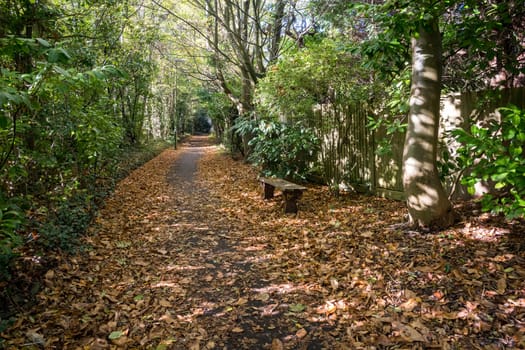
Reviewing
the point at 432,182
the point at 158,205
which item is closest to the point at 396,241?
the point at 432,182

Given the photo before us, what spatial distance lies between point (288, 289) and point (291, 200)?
305 centimetres

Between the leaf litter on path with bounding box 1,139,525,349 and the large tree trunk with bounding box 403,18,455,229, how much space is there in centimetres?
31

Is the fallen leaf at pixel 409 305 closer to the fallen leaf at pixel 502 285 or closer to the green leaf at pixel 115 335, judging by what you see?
the fallen leaf at pixel 502 285

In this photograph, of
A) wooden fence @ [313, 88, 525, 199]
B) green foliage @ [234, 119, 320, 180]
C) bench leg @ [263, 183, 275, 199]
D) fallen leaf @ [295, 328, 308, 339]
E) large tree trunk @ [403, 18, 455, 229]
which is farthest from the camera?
green foliage @ [234, 119, 320, 180]

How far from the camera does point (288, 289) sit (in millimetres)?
3781

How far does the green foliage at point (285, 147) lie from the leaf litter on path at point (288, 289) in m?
2.85

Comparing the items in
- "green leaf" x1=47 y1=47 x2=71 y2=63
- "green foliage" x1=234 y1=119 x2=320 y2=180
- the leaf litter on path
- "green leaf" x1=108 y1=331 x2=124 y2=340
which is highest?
"green leaf" x1=47 y1=47 x2=71 y2=63

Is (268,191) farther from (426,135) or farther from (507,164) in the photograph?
(507,164)

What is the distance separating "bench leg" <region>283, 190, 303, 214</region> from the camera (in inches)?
263

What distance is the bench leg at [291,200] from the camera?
21.9ft

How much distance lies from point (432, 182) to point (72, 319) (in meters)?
4.31

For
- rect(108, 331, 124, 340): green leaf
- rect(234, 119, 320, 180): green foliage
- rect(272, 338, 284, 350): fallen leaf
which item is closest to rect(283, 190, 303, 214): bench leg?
rect(234, 119, 320, 180): green foliage

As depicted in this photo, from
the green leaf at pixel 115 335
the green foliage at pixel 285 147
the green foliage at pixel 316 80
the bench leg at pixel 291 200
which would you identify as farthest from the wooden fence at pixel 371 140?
the green leaf at pixel 115 335

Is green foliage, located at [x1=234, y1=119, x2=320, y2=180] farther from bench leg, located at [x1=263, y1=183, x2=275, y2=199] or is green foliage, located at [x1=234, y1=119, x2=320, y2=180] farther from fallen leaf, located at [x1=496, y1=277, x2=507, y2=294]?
fallen leaf, located at [x1=496, y1=277, x2=507, y2=294]
